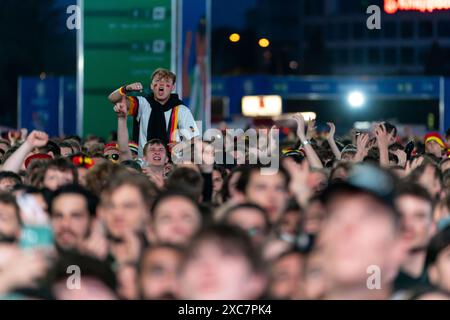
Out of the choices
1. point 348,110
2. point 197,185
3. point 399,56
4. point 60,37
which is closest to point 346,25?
point 399,56

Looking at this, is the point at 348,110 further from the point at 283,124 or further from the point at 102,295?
the point at 102,295

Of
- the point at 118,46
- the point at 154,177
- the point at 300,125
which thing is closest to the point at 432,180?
the point at 154,177

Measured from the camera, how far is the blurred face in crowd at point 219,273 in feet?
20.4

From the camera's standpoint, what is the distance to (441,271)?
7047 mm

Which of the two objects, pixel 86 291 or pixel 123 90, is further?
pixel 123 90

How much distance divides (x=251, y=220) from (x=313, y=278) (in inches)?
25.5

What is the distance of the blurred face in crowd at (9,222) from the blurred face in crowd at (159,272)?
1.26 meters

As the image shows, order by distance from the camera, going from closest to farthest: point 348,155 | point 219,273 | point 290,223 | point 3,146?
point 219,273, point 290,223, point 348,155, point 3,146

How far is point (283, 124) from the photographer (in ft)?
167

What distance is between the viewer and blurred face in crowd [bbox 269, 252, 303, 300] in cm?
670

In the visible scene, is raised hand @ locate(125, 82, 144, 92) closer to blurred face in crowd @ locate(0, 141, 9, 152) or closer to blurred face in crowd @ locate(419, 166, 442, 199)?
blurred face in crowd @ locate(0, 141, 9, 152)

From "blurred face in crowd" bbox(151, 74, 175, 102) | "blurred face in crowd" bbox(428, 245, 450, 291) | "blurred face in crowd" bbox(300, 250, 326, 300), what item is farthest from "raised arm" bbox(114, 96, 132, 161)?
"blurred face in crowd" bbox(300, 250, 326, 300)

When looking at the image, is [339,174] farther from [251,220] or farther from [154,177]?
[251,220]

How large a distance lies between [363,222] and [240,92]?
43.3 meters
